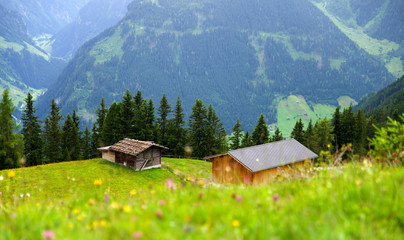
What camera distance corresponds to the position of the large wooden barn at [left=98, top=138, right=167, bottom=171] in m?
49.1

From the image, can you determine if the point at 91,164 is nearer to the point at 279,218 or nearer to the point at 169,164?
the point at 169,164

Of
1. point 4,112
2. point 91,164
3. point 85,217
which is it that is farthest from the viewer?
point 4,112

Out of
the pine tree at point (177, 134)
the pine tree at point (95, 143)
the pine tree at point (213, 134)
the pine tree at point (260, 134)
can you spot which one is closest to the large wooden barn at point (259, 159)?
the pine tree at point (213, 134)

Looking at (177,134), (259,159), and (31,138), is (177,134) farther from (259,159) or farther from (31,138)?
(259,159)

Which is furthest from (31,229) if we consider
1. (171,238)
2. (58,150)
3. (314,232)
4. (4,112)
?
(58,150)

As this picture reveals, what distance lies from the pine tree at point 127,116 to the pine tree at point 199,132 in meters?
14.3

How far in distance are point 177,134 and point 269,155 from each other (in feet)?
132

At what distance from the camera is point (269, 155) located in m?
36.8

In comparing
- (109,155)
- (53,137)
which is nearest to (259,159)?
(109,155)

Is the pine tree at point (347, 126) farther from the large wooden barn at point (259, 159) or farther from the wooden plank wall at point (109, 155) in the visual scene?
the wooden plank wall at point (109, 155)

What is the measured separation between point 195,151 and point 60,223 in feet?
228

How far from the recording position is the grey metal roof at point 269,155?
116 feet

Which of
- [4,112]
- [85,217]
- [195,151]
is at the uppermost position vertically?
[4,112]

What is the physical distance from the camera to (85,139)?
3004 inches
